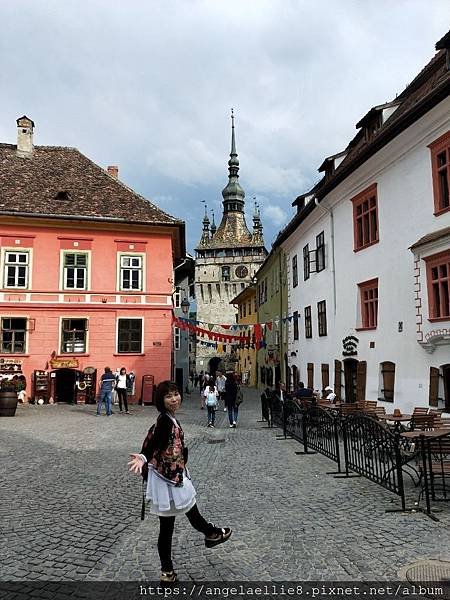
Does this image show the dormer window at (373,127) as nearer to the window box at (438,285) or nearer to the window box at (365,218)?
the window box at (365,218)

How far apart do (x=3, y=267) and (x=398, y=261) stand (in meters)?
18.0

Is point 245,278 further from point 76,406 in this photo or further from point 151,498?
point 151,498

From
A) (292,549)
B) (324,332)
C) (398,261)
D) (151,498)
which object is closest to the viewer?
(151,498)

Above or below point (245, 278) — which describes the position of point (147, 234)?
below

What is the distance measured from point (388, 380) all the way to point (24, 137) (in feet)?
78.5

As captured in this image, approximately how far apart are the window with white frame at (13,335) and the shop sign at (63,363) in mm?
1518

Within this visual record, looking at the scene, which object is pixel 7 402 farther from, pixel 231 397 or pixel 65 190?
pixel 65 190

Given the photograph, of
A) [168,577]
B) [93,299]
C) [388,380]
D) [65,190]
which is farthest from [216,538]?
[65,190]

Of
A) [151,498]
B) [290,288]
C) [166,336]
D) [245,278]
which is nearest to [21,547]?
[151,498]

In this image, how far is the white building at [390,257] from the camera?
1218 centimetres

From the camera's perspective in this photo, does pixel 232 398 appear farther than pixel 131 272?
No

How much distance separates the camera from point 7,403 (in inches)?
672

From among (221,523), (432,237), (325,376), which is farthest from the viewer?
(325,376)

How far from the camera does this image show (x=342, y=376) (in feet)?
59.2
